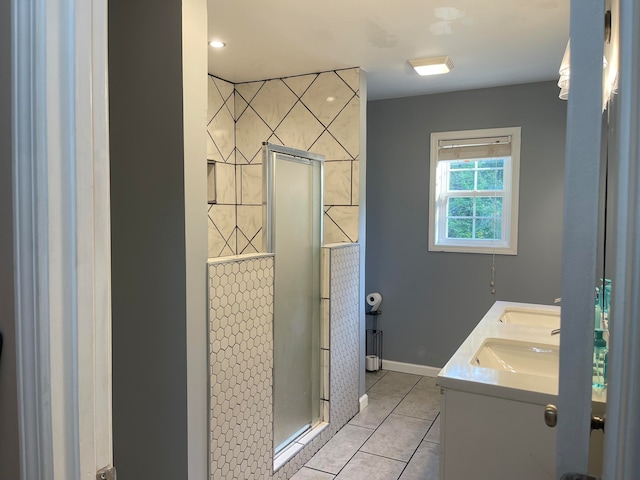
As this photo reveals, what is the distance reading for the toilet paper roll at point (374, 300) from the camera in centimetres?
419

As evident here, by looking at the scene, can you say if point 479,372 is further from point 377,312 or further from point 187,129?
point 377,312

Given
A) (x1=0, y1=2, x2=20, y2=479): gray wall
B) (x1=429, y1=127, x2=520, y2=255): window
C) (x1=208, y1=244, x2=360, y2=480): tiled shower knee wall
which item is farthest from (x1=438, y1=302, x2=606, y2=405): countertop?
(x1=429, y1=127, x2=520, y2=255): window

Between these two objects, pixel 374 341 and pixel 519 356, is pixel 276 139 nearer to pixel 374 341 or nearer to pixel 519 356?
pixel 374 341

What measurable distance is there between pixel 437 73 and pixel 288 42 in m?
1.12

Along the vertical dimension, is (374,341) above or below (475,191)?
below

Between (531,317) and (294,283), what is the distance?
4.50 feet

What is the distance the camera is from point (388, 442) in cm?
295

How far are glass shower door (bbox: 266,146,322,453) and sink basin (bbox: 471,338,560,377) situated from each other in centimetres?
104

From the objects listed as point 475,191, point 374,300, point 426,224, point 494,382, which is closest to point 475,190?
point 475,191

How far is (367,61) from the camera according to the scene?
3.08 meters

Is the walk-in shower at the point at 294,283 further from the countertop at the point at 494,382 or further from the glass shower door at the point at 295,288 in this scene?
the countertop at the point at 494,382

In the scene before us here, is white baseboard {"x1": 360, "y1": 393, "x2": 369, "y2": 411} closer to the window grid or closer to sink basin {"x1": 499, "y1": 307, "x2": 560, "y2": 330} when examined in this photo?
sink basin {"x1": 499, "y1": 307, "x2": 560, "y2": 330}

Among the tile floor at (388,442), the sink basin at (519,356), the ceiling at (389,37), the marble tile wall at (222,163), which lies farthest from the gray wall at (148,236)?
the marble tile wall at (222,163)

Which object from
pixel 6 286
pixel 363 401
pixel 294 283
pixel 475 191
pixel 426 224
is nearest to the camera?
pixel 6 286
